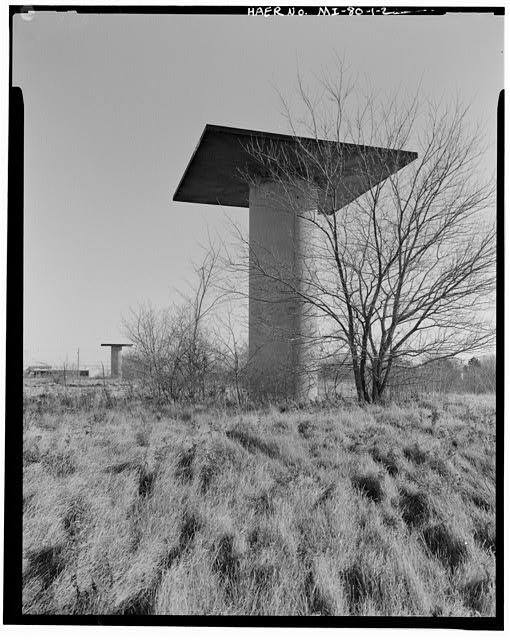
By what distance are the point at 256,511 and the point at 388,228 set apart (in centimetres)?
128

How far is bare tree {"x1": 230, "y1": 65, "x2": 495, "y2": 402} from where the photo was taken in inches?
76.5

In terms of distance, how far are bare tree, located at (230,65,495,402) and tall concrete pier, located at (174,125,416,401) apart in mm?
11

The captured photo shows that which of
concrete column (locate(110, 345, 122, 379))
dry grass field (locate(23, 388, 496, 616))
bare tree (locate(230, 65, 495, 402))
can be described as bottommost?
dry grass field (locate(23, 388, 496, 616))

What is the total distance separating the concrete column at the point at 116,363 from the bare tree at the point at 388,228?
76cm

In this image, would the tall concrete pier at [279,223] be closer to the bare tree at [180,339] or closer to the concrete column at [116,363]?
the bare tree at [180,339]

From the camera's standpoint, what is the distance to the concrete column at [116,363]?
6.47 feet

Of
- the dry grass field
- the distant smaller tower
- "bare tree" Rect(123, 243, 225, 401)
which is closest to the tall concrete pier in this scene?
"bare tree" Rect(123, 243, 225, 401)

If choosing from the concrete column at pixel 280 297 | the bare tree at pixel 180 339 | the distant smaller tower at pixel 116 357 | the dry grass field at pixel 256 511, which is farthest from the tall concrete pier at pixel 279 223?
the distant smaller tower at pixel 116 357

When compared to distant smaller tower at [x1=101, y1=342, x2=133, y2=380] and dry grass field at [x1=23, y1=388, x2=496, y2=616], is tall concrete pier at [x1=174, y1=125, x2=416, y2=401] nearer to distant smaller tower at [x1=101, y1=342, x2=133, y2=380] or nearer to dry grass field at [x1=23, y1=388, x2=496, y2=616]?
dry grass field at [x1=23, y1=388, x2=496, y2=616]

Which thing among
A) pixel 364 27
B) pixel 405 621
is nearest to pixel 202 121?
pixel 364 27

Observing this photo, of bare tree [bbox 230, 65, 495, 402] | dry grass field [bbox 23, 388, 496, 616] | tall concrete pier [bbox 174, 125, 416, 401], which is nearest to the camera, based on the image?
dry grass field [bbox 23, 388, 496, 616]

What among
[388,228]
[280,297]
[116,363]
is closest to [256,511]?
[116,363]

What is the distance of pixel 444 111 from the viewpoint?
A: 6.39ft

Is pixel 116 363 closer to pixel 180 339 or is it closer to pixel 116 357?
pixel 116 357
